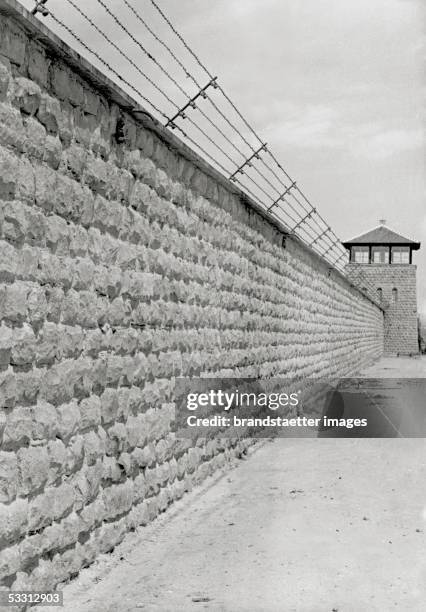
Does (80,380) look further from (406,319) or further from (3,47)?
(406,319)

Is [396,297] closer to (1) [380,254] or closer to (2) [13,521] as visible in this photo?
(1) [380,254]

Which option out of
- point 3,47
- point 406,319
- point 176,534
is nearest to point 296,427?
point 176,534

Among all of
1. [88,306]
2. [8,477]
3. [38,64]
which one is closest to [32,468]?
[8,477]

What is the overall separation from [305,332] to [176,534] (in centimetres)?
680

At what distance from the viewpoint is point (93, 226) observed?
3762mm

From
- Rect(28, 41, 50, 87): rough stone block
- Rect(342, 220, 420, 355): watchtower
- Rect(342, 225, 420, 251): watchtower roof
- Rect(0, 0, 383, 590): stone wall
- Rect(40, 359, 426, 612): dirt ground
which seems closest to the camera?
Rect(0, 0, 383, 590): stone wall

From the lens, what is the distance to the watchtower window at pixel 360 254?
135 ft

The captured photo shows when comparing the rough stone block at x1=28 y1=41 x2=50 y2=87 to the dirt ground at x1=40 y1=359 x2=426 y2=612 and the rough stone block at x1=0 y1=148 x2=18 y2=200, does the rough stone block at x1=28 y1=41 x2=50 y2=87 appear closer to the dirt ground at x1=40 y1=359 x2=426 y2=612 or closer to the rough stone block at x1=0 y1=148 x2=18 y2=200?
the rough stone block at x1=0 y1=148 x2=18 y2=200

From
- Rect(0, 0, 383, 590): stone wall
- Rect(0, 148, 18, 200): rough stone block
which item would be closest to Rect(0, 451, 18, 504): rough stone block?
Rect(0, 0, 383, 590): stone wall

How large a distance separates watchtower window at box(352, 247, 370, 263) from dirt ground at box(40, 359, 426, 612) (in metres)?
35.7

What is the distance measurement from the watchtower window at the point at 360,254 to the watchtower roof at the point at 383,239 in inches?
17.3

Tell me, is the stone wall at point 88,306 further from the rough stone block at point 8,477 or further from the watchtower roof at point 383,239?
the watchtower roof at point 383,239

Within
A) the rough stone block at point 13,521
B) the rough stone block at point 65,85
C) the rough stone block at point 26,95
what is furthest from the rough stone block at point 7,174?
the rough stone block at point 13,521

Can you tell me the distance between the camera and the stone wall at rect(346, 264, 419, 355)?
38250 millimetres
